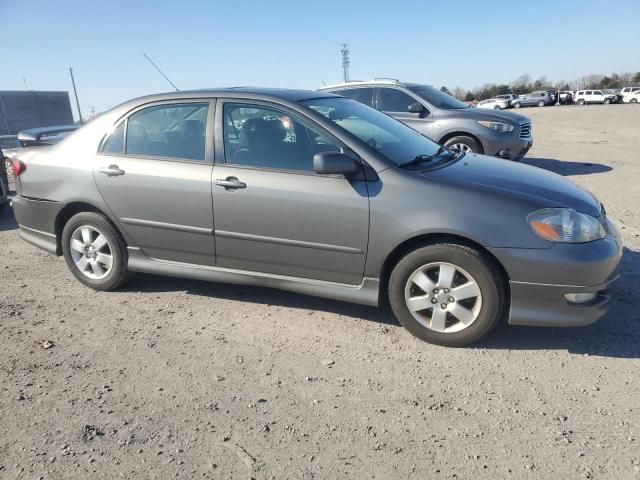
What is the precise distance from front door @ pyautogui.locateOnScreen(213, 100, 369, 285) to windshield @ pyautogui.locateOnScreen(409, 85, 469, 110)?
6.22 meters

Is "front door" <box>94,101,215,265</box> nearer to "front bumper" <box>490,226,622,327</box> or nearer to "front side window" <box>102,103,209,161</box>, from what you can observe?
"front side window" <box>102,103,209,161</box>

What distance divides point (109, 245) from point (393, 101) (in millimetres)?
6497

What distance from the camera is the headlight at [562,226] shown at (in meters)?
3.17

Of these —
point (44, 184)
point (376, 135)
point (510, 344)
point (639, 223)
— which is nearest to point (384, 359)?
point (510, 344)

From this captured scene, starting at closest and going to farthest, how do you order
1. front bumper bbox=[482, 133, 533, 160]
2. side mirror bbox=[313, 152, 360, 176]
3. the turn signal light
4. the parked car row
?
side mirror bbox=[313, 152, 360, 176] → the turn signal light → front bumper bbox=[482, 133, 533, 160] → the parked car row

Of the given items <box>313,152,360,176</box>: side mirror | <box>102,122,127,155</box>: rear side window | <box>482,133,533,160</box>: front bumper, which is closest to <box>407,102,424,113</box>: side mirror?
<box>482,133,533,160</box>: front bumper

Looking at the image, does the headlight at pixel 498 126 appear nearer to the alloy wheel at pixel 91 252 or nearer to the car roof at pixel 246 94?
the car roof at pixel 246 94

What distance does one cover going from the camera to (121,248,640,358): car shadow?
3428 millimetres

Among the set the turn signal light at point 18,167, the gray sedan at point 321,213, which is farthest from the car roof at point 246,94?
the turn signal light at point 18,167

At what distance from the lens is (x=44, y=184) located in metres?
4.56

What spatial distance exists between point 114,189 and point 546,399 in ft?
11.5

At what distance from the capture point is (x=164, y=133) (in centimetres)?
416

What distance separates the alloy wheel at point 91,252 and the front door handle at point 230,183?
4.21 feet

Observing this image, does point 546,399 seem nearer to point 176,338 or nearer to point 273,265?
point 273,265
